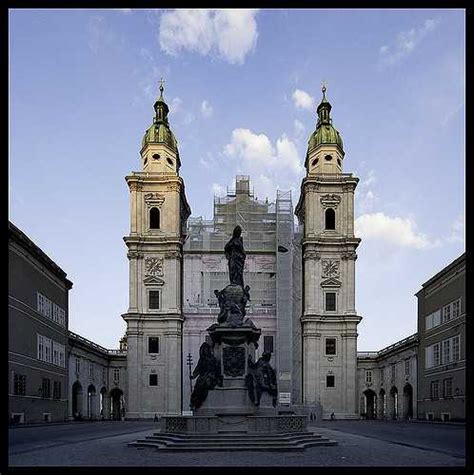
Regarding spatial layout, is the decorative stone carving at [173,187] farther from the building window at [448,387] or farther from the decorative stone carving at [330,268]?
the building window at [448,387]

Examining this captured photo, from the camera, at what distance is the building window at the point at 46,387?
194ft

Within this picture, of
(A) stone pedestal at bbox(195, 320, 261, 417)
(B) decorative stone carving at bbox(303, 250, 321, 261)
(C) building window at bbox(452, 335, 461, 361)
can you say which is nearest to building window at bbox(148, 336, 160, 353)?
(B) decorative stone carving at bbox(303, 250, 321, 261)

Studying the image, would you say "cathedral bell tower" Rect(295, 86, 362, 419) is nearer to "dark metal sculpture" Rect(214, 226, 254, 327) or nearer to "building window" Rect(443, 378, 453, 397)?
"building window" Rect(443, 378, 453, 397)

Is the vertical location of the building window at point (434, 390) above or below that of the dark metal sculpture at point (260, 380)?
below

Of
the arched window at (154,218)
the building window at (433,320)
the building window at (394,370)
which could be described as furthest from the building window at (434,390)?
the arched window at (154,218)

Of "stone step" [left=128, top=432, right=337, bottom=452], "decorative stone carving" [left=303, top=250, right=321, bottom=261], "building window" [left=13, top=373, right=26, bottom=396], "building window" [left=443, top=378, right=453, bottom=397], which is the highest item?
"decorative stone carving" [left=303, top=250, right=321, bottom=261]

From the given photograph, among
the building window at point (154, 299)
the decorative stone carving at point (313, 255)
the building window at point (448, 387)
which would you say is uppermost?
the decorative stone carving at point (313, 255)

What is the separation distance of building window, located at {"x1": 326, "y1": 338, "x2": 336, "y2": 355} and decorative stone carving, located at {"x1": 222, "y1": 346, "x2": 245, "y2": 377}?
171ft

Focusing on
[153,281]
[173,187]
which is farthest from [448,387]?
[173,187]

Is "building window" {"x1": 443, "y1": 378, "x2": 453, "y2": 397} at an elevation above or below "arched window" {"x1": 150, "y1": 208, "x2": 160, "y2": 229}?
below

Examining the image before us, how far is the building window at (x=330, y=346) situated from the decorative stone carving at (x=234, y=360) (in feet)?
171

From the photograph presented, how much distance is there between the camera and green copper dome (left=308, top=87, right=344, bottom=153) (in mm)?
85875

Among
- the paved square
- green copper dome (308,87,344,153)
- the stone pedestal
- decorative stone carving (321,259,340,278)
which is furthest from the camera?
green copper dome (308,87,344,153)
